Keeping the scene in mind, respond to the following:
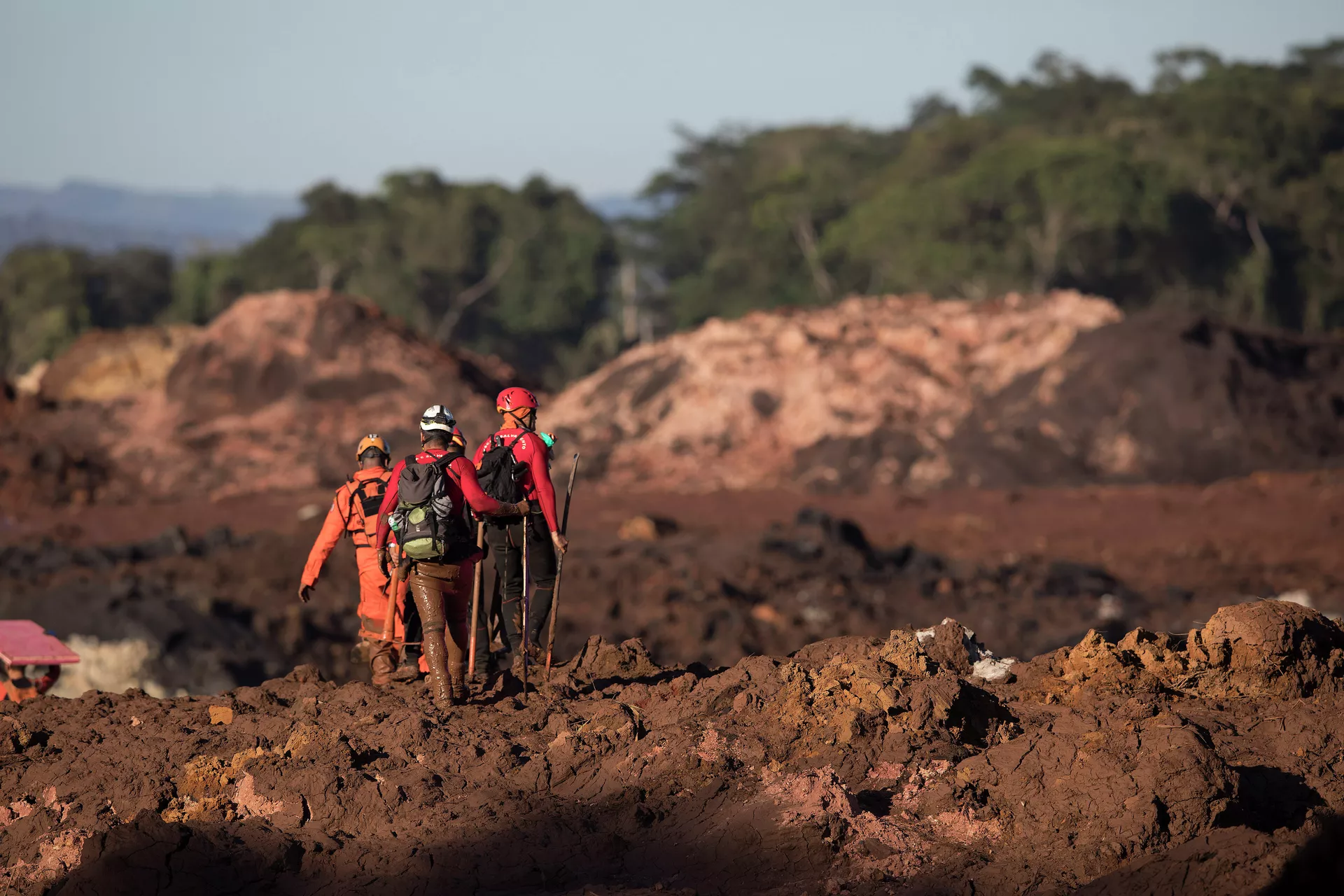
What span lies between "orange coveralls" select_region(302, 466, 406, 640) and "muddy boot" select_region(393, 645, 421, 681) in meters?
0.15

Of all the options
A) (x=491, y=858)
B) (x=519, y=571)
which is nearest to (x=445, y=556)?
(x=519, y=571)

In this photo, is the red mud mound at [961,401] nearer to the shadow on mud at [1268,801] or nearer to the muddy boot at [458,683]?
the muddy boot at [458,683]

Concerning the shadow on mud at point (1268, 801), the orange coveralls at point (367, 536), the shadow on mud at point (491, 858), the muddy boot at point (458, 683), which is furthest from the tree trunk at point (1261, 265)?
the shadow on mud at point (491, 858)

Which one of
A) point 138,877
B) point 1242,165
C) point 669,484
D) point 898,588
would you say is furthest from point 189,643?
point 1242,165

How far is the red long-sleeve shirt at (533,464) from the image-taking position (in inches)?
306

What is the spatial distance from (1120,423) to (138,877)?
22542 mm

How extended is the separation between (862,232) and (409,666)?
1521 inches

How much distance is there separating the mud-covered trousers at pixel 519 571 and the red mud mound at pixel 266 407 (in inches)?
808

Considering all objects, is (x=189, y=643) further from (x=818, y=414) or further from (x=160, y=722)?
(x=818, y=414)

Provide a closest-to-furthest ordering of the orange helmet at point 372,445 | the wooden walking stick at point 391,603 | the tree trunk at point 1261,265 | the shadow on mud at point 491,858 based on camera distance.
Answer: the shadow on mud at point 491,858 → the wooden walking stick at point 391,603 → the orange helmet at point 372,445 → the tree trunk at point 1261,265

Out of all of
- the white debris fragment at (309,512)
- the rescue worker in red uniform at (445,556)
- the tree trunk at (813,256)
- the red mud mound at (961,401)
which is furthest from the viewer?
the tree trunk at (813,256)

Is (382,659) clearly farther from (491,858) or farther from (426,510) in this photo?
(491,858)

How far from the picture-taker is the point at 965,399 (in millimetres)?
28062

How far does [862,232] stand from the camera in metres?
45.6
